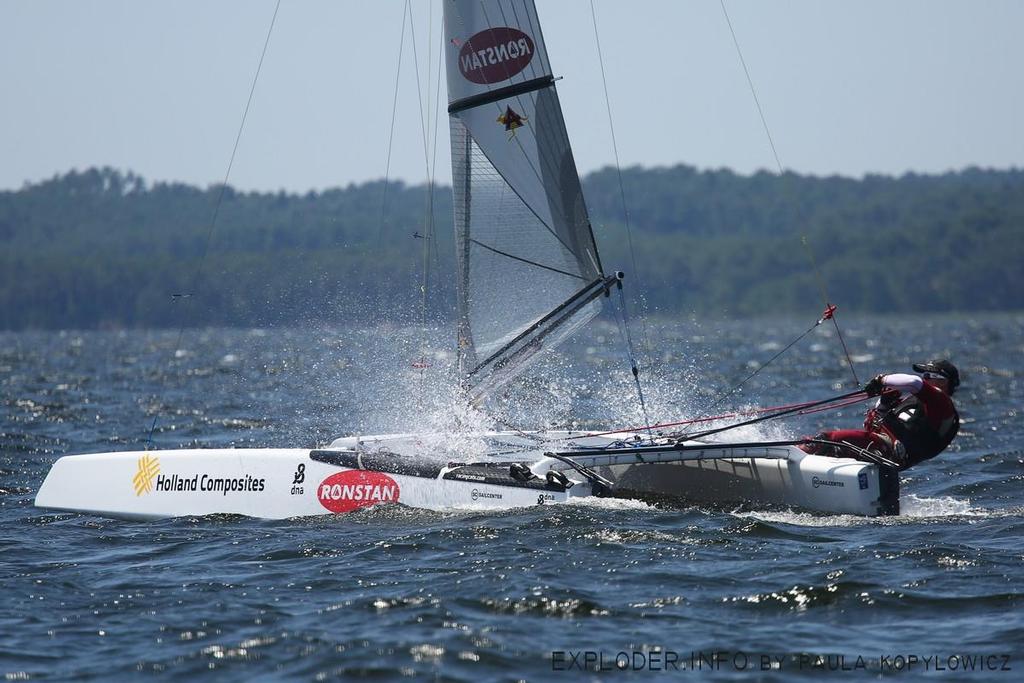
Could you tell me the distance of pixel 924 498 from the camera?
11.5 meters

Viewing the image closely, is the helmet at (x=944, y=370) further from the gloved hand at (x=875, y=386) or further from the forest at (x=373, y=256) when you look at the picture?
the forest at (x=373, y=256)

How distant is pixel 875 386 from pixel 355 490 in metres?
4.33

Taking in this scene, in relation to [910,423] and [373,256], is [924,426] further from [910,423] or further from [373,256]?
[373,256]

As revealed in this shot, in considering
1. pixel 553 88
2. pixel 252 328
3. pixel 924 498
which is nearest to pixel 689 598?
pixel 924 498

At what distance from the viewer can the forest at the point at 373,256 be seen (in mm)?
112875

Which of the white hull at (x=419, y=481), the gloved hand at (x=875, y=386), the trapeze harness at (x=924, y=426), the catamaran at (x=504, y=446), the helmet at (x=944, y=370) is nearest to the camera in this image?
the gloved hand at (x=875, y=386)

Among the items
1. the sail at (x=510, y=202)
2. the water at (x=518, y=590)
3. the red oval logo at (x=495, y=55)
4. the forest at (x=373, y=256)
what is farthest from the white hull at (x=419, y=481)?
the forest at (x=373, y=256)

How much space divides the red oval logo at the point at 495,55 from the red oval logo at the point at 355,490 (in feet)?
11.8

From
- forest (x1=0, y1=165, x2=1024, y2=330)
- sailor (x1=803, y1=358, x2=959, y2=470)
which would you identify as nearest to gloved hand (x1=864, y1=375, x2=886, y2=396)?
sailor (x1=803, y1=358, x2=959, y2=470)

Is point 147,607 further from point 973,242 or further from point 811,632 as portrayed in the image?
point 973,242

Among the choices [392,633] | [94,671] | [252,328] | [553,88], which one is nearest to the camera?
[94,671]

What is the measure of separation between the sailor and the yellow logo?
5.66 meters

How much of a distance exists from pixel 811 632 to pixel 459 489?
4086mm

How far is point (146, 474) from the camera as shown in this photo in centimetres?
1137
